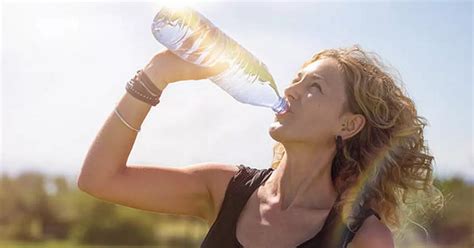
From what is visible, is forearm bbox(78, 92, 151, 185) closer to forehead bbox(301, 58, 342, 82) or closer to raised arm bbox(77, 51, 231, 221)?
raised arm bbox(77, 51, 231, 221)

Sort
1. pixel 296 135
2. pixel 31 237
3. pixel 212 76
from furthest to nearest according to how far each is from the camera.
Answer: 1. pixel 31 237
2. pixel 212 76
3. pixel 296 135

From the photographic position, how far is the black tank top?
2.95 metres

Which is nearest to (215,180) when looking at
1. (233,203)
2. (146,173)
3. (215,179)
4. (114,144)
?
(215,179)

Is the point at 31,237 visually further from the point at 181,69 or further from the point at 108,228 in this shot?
the point at 181,69

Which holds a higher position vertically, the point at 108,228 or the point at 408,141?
the point at 408,141

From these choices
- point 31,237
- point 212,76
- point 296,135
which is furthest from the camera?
point 31,237

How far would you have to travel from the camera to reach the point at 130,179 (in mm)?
3125

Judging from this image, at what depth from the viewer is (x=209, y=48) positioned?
3.22 meters

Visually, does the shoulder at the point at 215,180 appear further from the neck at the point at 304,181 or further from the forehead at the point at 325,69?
the forehead at the point at 325,69

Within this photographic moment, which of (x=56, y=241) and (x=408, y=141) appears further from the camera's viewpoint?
(x=56, y=241)

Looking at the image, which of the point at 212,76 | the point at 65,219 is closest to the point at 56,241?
the point at 65,219

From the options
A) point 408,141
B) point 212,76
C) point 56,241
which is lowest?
point 56,241

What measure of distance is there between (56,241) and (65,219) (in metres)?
0.68

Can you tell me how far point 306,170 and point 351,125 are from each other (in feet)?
0.72
